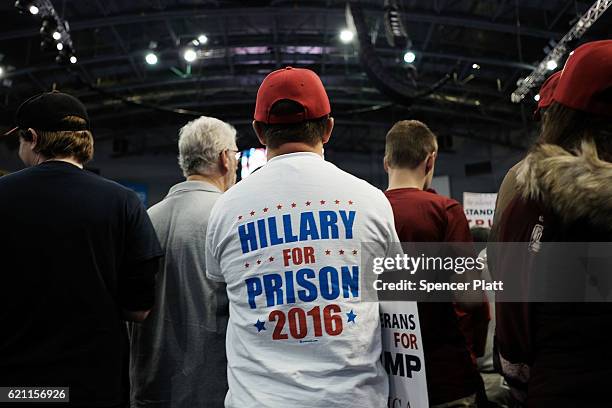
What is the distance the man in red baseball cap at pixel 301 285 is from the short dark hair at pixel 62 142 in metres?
0.59

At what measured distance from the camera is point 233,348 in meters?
1.19

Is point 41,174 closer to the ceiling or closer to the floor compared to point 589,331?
closer to the ceiling

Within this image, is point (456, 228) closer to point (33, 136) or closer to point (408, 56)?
point (33, 136)

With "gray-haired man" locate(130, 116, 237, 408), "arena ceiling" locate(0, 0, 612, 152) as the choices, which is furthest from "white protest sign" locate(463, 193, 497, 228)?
"gray-haired man" locate(130, 116, 237, 408)

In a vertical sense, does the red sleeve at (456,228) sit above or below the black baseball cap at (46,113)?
below

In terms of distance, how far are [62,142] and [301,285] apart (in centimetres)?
93

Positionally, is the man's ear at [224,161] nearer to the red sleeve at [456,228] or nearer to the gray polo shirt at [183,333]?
the gray polo shirt at [183,333]

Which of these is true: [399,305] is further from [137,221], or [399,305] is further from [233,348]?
[137,221]

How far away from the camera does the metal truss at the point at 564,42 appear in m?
6.80

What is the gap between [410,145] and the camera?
1785mm

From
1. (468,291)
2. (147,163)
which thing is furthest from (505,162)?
(468,291)

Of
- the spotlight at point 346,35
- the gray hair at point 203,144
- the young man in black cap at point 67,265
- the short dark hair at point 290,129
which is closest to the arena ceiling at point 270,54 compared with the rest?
the spotlight at point 346,35

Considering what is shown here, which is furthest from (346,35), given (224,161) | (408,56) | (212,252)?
(212,252)

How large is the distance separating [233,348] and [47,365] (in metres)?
0.54
